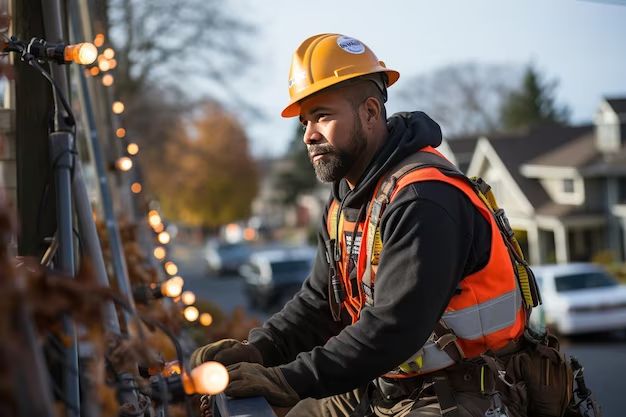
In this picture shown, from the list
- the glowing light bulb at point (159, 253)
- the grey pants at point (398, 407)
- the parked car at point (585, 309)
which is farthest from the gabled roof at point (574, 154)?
the grey pants at point (398, 407)

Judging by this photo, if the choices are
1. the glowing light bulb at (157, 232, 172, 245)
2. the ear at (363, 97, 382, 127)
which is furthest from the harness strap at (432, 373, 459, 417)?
the glowing light bulb at (157, 232, 172, 245)

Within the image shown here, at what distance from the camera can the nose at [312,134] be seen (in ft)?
10.9

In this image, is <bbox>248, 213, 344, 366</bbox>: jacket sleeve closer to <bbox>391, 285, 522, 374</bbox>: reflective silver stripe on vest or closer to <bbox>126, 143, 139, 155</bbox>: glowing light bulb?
<bbox>391, 285, 522, 374</bbox>: reflective silver stripe on vest

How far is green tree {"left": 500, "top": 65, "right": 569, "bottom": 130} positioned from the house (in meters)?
14.2

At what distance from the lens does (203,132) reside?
46531 mm

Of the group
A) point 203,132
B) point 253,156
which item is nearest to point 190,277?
point 203,132

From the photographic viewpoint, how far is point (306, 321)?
143 inches

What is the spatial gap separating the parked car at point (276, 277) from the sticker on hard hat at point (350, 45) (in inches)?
832

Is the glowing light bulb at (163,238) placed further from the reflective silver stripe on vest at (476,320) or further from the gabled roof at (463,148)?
the gabled roof at (463,148)

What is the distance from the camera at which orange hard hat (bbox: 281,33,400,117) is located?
3.22 metres

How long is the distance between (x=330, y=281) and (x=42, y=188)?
1379 millimetres

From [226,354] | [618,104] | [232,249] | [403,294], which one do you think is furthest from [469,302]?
[232,249]

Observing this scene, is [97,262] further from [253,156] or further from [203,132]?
[253,156]

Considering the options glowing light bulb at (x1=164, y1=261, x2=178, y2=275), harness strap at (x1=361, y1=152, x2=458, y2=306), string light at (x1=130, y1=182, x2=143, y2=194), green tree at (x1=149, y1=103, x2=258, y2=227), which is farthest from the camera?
green tree at (x1=149, y1=103, x2=258, y2=227)
